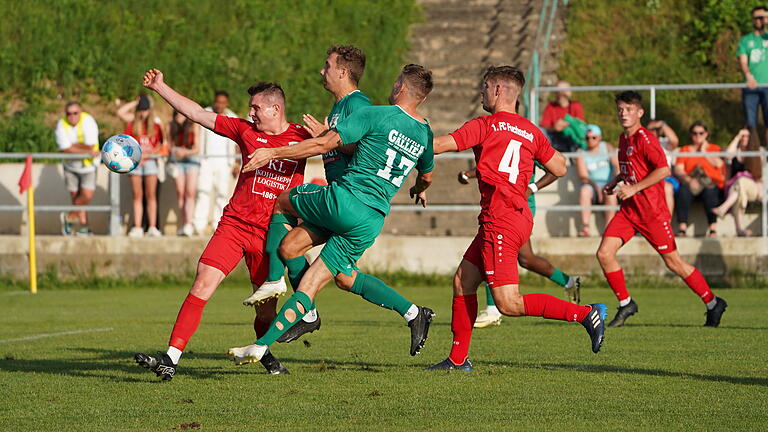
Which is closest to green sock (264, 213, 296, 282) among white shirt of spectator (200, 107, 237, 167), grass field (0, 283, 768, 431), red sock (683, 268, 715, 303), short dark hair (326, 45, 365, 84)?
grass field (0, 283, 768, 431)

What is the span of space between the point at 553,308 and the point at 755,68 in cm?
1226

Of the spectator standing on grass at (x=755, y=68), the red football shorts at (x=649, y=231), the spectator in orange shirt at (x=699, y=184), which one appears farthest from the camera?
the spectator standing on grass at (x=755, y=68)

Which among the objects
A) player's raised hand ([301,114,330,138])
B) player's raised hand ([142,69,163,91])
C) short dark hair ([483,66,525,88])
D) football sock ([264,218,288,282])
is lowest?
football sock ([264,218,288,282])

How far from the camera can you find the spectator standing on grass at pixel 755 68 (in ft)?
62.7

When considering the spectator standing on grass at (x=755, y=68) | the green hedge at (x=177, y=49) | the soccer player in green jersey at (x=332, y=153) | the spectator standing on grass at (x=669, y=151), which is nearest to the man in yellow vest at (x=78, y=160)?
the green hedge at (x=177, y=49)

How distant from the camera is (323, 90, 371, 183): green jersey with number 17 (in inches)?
336

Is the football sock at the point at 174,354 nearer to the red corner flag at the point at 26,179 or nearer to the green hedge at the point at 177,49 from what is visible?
the red corner flag at the point at 26,179

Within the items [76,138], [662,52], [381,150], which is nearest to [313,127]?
[381,150]

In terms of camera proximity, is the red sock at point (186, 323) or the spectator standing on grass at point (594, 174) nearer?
the red sock at point (186, 323)

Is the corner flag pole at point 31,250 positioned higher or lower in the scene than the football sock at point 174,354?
higher

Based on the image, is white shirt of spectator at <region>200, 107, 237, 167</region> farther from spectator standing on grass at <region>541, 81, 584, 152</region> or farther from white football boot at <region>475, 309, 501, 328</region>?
white football boot at <region>475, 309, 501, 328</region>

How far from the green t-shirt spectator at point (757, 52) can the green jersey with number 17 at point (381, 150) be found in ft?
40.6

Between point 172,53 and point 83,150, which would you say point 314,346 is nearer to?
point 83,150

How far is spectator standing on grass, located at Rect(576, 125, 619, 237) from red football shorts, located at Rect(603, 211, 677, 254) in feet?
18.7
